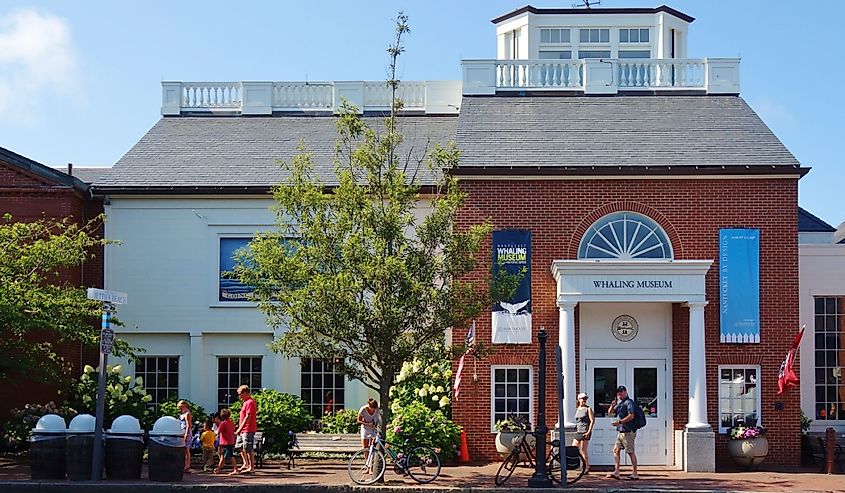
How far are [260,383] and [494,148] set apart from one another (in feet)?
24.3

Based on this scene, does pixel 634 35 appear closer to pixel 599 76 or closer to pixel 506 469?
pixel 599 76

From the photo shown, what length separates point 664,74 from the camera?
26719 mm

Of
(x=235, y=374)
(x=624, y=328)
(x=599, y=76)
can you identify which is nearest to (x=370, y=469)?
(x=624, y=328)

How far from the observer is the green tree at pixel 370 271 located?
714 inches

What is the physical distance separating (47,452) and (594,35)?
74.2 feet

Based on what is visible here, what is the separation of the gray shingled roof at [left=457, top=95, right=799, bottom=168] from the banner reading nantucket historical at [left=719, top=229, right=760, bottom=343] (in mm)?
1672

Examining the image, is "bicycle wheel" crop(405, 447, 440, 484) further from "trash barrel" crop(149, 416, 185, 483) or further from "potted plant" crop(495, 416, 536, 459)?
"trash barrel" crop(149, 416, 185, 483)

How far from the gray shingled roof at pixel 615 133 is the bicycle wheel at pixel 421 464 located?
232 inches

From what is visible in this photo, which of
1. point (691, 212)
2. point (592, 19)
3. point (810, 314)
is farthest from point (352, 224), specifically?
point (592, 19)

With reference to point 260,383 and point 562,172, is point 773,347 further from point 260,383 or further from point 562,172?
point 260,383

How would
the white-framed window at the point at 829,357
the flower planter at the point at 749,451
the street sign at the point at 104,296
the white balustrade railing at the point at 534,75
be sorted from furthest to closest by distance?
1. the white balustrade railing at the point at 534,75
2. the white-framed window at the point at 829,357
3. the flower planter at the point at 749,451
4. the street sign at the point at 104,296

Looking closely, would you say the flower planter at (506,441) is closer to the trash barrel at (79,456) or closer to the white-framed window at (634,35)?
the trash barrel at (79,456)

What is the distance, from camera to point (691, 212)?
869 inches

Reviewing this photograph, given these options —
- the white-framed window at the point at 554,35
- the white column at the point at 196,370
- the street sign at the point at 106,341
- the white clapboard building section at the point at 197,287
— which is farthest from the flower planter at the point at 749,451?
the white-framed window at the point at 554,35
